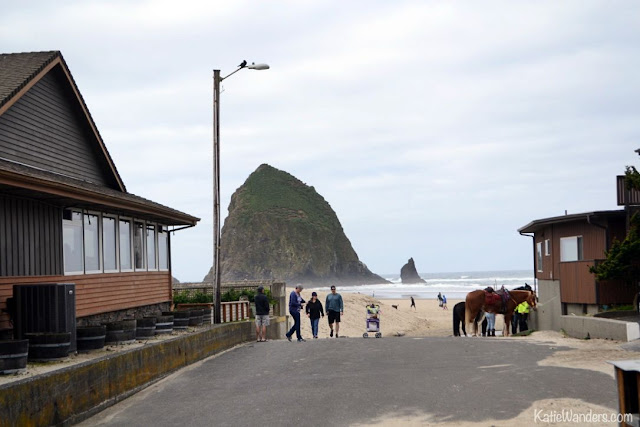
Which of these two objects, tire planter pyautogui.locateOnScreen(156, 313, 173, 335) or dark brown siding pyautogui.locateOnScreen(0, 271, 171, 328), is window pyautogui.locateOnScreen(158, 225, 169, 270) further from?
tire planter pyautogui.locateOnScreen(156, 313, 173, 335)

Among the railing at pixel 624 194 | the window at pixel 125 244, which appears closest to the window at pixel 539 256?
the railing at pixel 624 194

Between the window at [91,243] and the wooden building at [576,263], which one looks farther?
the wooden building at [576,263]

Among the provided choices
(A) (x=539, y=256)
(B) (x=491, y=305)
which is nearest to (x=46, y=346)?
(B) (x=491, y=305)

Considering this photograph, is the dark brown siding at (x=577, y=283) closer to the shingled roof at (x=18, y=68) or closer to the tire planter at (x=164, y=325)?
the tire planter at (x=164, y=325)

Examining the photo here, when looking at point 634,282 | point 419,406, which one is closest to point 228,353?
point 419,406

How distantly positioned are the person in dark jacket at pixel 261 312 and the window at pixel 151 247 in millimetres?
3486

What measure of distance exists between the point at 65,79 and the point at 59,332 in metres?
9.59

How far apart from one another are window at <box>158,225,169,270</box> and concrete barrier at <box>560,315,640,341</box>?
13397mm

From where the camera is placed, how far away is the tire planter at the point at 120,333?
16359 millimetres

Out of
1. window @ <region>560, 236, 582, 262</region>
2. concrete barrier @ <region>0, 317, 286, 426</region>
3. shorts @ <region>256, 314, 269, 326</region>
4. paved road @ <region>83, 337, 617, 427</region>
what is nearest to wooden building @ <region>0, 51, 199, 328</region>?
concrete barrier @ <region>0, 317, 286, 426</region>

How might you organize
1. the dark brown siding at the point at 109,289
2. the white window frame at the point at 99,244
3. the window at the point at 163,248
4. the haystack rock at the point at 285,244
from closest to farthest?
the dark brown siding at the point at 109,289, the white window frame at the point at 99,244, the window at the point at 163,248, the haystack rock at the point at 285,244

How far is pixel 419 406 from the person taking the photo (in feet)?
38.3

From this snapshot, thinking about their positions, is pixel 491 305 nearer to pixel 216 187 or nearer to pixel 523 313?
pixel 523 313

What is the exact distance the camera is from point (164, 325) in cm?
1972
